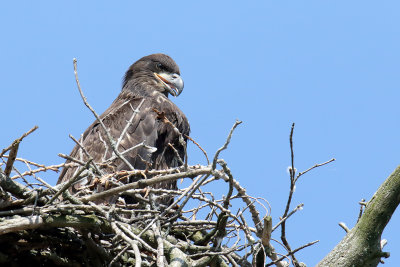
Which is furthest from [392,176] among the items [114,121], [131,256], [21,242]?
[114,121]

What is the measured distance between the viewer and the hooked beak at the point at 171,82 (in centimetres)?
771

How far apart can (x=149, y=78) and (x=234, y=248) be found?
12.5ft

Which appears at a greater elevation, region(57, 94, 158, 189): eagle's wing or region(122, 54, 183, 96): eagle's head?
region(122, 54, 183, 96): eagle's head

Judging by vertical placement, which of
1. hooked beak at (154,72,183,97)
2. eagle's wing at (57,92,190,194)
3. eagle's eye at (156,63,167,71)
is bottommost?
eagle's wing at (57,92,190,194)

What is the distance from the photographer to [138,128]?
633 cm

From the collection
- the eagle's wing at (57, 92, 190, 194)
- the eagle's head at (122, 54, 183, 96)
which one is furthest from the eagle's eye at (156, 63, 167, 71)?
the eagle's wing at (57, 92, 190, 194)

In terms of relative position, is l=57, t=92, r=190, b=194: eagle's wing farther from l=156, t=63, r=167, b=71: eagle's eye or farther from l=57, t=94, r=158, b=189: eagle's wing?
l=156, t=63, r=167, b=71: eagle's eye

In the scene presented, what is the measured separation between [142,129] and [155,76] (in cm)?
169

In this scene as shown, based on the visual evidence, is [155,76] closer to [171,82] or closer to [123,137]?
[171,82]

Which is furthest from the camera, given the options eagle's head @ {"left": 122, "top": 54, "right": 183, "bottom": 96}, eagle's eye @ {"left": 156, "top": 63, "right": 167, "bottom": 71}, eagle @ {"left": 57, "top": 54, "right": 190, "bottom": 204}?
eagle's eye @ {"left": 156, "top": 63, "right": 167, "bottom": 71}

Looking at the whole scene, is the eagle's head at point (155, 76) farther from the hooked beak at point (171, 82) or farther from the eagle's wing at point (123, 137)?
the eagle's wing at point (123, 137)

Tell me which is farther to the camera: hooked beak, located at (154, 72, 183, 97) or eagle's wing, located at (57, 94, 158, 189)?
hooked beak, located at (154, 72, 183, 97)

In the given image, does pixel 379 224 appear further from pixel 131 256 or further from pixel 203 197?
pixel 131 256

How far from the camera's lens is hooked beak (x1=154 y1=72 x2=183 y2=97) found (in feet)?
25.3
